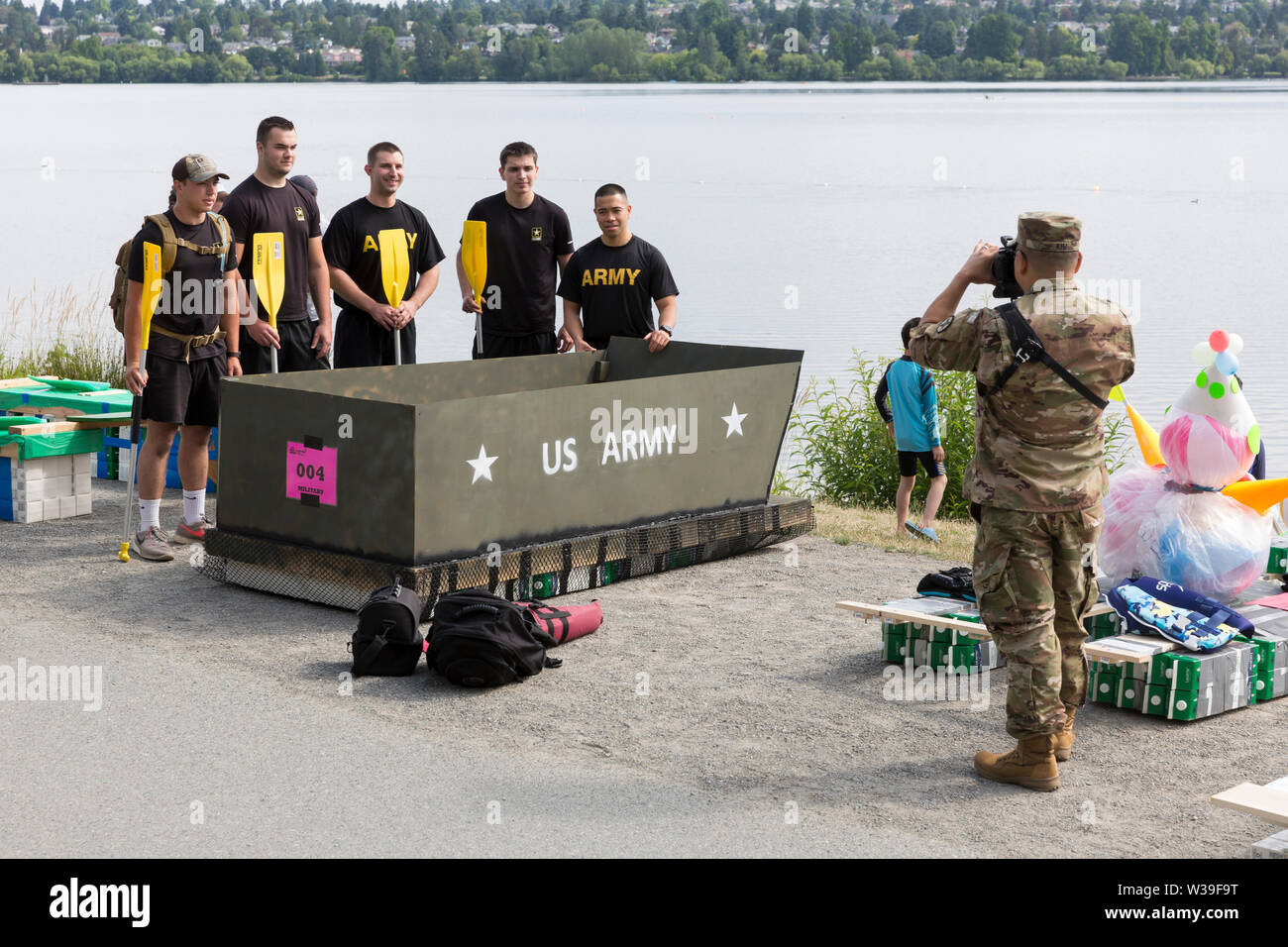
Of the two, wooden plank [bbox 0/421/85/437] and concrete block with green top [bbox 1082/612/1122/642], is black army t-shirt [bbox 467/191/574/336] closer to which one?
wooden plank [bbox 0/421/85/437]

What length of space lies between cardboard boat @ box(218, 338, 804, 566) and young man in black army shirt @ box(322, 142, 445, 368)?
771mm

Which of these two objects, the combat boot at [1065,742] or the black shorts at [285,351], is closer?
the combat boot at [1065,742]

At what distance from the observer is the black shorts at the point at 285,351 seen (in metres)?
10.1

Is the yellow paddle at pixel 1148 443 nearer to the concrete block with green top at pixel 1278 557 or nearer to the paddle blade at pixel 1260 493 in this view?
the paddle blade at pixel 1260 493

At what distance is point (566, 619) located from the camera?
771 centimetres

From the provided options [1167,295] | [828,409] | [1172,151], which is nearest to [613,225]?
[828,409]

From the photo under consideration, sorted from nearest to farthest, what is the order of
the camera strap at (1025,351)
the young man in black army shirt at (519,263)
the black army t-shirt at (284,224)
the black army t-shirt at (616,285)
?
the camera strap at (1025,351)
the black army t-shirt at (284,224)
the black army t-shirt at (616,285)
the young man in black army shirt at (519,263)

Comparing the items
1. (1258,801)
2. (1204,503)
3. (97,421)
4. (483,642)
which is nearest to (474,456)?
(483,642)

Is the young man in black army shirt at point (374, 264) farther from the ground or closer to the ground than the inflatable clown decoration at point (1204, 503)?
farther from the ground

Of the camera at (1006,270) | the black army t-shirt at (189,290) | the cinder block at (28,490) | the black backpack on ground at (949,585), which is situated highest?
the camera at (1006,270)

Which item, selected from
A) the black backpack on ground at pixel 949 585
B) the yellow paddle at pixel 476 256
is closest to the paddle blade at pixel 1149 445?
the black backpack on ground at pixel 949 585

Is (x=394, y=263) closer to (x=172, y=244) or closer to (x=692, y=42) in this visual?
(x=172, y=244)

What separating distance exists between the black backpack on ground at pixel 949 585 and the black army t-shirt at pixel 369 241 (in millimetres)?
4309
